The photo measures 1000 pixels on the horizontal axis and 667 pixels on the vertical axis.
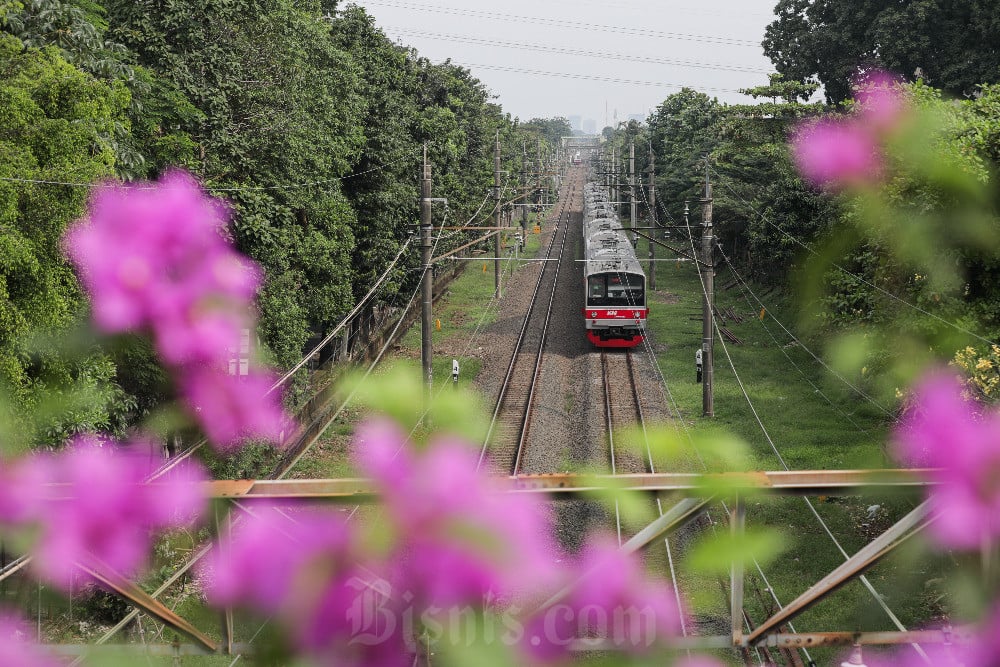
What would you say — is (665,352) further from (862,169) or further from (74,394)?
(862,169)

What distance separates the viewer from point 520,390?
2666 cm

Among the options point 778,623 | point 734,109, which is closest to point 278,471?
point 778,623

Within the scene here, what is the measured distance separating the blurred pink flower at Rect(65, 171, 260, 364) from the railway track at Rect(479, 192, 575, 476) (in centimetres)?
546

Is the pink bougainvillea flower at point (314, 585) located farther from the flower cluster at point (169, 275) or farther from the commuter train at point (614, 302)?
the commuter train at point (614, 302)

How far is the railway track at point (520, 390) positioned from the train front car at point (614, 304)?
2139mm

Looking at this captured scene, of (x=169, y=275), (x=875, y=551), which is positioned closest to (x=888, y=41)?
(x=875, y=551)

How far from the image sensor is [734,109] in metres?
37.9

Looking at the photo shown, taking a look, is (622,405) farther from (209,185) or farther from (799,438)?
(209,185)

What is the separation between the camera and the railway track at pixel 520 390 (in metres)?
20.2

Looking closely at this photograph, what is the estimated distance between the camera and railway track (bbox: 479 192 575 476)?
20.2 meters

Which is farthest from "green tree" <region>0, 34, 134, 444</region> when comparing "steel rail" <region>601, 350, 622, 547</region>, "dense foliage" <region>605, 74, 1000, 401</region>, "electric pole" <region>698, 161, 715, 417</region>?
"electric pole" <region>698, 161, 715, 417</region>

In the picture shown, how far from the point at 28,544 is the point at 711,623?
11.1 m

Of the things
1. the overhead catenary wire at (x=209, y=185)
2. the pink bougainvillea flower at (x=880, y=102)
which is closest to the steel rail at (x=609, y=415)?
the pink bougainvillea flower at (x=880, y=102)

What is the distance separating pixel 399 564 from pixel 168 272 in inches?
74.2
